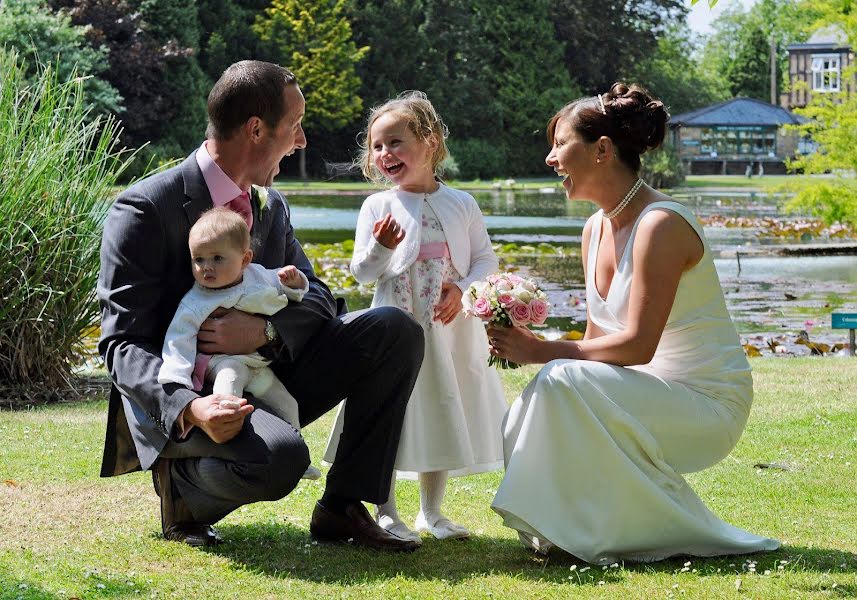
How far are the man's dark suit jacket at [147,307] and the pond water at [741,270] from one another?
6294 millimetres

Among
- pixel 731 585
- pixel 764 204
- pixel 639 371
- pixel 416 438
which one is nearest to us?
pixel 731 585

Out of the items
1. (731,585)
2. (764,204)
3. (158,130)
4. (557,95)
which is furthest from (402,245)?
(557,95)

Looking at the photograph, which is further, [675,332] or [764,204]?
[764,204]

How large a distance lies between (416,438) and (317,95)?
47.7m

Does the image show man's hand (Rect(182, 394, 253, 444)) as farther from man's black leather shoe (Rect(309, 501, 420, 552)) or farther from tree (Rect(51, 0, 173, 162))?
tree (Rect(51, 0, 173, 162))

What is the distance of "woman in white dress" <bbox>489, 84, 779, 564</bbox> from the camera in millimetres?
3598

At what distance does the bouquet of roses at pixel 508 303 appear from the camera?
379 centimetres

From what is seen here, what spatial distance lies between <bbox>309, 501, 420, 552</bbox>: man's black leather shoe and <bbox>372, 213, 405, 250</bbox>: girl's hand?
0.89m

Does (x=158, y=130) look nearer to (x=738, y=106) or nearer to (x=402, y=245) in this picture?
(x=738, y=106)

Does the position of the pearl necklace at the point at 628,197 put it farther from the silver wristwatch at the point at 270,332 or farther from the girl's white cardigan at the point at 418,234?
the silver wristwatch at the point at 270,332

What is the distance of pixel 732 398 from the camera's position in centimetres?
381

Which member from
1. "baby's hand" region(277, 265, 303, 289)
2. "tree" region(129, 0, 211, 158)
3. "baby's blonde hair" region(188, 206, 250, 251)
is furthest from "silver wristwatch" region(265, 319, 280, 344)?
"tree" region(129, 0, 211, 158)

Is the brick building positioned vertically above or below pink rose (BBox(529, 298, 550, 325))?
above

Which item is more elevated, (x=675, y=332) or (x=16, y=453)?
(x=675, y=332)
